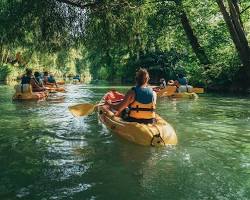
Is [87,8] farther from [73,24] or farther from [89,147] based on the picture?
[89,147]

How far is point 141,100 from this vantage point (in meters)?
7.85

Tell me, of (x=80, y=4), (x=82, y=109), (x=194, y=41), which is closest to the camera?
(x=80, y=4)

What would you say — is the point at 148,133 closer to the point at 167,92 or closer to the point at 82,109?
the point at 82,109

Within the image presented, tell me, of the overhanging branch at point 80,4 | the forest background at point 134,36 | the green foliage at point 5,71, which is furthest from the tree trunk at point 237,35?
the green foliage at point 5,71

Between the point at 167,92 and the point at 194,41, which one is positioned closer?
the point at 167,92

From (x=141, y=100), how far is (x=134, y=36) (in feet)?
4.17

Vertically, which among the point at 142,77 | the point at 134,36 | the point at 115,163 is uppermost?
the point at 134,36

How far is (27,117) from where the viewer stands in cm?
1202

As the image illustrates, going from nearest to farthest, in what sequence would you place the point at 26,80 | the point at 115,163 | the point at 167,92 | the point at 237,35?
the point at 115,163
the point at 26,80
the point at 167,92
the point at 237,35

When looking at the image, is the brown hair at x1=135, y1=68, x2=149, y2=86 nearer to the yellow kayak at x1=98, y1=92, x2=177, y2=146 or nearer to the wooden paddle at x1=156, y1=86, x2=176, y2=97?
the yellow kayak at x1=98, y1=92, x2=177, y2=146

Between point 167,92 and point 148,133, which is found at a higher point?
point 167,92

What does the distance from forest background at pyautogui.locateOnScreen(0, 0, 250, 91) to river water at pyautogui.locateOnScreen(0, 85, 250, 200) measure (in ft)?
6.09

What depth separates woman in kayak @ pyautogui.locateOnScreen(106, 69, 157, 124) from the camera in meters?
7.83

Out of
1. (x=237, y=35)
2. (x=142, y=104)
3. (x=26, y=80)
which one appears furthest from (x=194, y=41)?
(x=142, y=104)
